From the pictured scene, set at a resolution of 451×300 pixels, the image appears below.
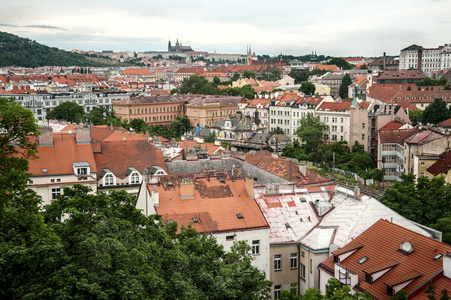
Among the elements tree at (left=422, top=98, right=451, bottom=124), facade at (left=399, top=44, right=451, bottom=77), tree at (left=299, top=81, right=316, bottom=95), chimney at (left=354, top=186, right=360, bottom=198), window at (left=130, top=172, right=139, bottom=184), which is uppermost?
facade at (left=399, top=44, right=451, bottom=77)

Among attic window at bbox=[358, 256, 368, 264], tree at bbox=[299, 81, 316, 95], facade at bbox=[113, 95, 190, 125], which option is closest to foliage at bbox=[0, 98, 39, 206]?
attic window at bbox=[358, 256, 368, 264]

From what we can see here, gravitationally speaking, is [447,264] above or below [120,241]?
below

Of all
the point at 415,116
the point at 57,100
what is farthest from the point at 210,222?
the point at 57,100

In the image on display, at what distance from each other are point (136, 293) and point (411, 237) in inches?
583

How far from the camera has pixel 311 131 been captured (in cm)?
8694

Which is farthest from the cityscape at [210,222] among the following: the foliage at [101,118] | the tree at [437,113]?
the foliage at [101,118]

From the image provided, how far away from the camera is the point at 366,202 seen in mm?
31562

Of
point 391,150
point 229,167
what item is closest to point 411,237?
point 229,167

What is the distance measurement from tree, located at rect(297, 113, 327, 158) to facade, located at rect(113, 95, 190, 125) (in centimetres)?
4100

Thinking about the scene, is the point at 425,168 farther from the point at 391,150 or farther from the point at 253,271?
the point at 253,271

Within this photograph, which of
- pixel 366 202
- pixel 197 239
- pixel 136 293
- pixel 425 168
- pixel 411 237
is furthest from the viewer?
pixel 425 168

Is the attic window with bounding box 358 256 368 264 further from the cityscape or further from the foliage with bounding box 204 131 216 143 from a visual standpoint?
the foliage with bounding box 204 131 216 143

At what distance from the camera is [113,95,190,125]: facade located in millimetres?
116875

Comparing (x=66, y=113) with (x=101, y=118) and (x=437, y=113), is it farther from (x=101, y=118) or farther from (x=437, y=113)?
(x=437, y=113)
